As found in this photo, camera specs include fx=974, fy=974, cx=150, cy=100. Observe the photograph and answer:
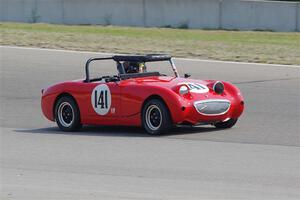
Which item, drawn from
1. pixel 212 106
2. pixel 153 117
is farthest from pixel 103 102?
pixel 212 106

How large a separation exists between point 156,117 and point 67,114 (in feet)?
5.44

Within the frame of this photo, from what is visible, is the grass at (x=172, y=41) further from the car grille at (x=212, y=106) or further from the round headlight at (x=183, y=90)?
the round headlight at (x=183, y=90)

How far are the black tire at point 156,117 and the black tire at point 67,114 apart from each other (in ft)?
4.12

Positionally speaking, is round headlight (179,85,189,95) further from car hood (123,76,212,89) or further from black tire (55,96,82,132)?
black tire (55,96,82,132)

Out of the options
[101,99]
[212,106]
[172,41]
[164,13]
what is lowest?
[212,106]

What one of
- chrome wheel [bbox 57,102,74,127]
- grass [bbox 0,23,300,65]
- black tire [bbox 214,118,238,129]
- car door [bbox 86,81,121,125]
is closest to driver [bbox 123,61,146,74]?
car door [bbox 86,81,121,125]

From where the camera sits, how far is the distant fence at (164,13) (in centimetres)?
2884

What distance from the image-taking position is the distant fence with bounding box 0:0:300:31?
28844mm

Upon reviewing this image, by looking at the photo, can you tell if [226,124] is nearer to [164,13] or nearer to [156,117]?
[156,117]

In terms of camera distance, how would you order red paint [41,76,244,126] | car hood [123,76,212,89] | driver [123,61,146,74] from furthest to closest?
driver [123,61,146,74] < car hood [123,76,212,89] < red paint [41,76,244,126]

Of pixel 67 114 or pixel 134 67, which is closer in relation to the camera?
pixel 134 67

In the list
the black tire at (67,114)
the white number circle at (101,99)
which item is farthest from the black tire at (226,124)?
the black tire at (67,114)

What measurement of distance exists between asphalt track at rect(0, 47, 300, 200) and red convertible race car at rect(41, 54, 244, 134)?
0.21 m

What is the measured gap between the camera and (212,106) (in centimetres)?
1271
